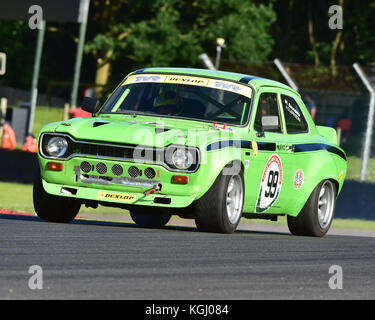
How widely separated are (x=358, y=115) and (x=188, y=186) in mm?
13612

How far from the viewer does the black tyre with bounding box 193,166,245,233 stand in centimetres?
1067

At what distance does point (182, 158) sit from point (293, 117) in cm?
264

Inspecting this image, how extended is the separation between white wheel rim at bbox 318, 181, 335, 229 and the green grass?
5.99 metres

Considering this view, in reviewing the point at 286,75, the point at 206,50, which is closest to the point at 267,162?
the point at 286,75

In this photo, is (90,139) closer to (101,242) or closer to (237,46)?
(101,242)

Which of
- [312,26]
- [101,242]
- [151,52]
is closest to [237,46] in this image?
[151,52]

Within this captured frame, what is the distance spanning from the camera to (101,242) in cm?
988

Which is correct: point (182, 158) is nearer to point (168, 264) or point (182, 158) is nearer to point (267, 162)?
point (267, 162)

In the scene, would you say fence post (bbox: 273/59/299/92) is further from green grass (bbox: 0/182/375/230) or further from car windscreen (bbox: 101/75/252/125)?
car windscreen (bbox: 101/75/252/125)

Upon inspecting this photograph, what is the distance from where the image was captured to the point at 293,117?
42.3 ft

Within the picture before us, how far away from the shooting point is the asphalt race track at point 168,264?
286 inches

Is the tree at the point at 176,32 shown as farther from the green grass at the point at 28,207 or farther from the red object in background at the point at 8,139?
the green grass at the point at 28,207

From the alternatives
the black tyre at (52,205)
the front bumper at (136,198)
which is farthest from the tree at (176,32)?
the front bumper at (136,198)

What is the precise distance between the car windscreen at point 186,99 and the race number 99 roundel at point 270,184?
0.55m
